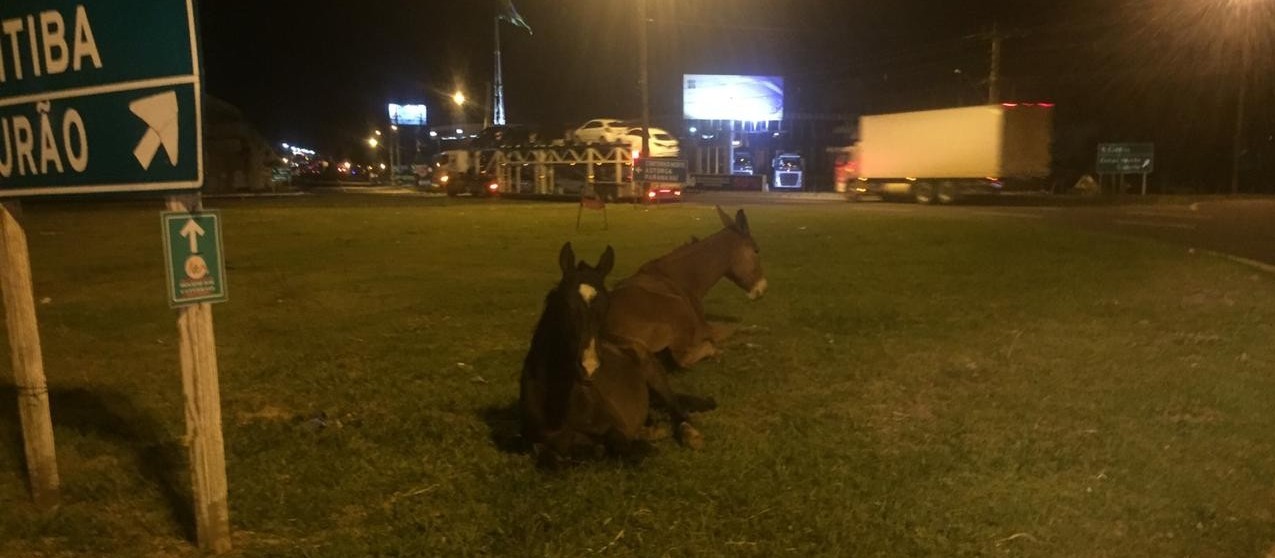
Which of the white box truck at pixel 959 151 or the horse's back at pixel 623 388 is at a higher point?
the white box truck at pixel 959 151

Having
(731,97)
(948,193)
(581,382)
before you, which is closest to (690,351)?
(581,382)

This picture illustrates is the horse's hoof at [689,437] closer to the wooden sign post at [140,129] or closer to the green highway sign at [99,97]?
the wooden sign post at [140,129]

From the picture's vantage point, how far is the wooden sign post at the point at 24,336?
446 centimetres

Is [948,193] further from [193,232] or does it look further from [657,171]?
[193,232]

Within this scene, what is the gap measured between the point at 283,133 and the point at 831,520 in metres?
86.7

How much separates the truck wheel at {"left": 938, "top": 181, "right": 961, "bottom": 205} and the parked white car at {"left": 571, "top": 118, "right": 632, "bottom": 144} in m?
12.8

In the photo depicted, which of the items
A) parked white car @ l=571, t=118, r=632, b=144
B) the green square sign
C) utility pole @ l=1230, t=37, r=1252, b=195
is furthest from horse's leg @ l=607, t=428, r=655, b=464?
utility pole @ l=1230, t=37, r=1252, b=195

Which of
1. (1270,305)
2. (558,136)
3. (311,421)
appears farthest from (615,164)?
(311,421)

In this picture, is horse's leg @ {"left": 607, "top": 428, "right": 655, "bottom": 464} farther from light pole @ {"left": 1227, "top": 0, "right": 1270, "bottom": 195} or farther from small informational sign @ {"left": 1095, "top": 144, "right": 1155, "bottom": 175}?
light pole @ {"left": 1227, "top": 0, "right": 1270, "bottom": 195}

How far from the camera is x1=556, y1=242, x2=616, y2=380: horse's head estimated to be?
4750mm

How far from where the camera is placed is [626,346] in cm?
571

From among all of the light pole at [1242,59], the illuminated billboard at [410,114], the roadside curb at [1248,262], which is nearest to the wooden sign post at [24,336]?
the roadside curb at [1248,262]

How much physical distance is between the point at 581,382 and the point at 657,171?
3019cm

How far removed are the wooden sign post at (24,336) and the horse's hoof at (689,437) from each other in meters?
3.31
